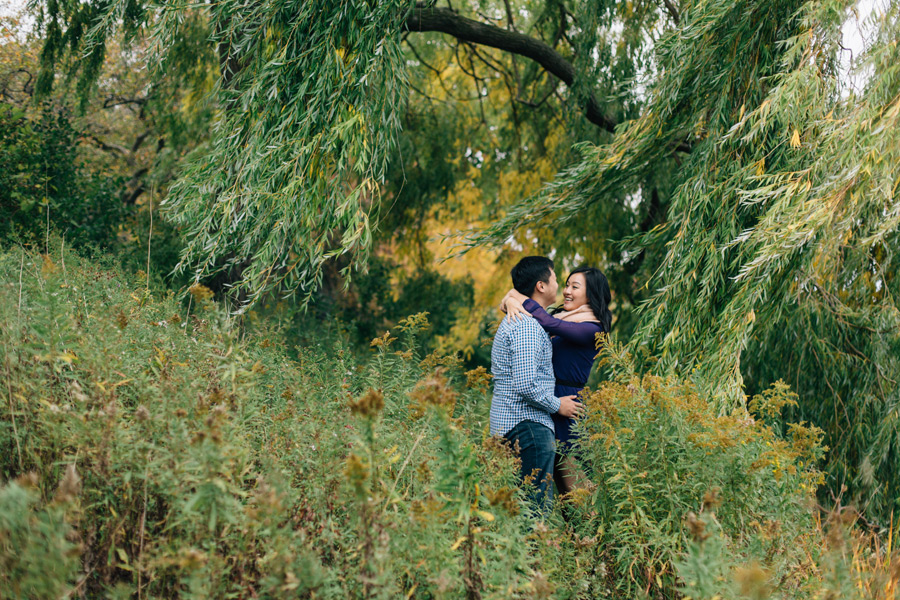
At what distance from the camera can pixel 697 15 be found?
429 cm

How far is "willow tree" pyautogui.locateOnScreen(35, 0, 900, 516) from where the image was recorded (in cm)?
372

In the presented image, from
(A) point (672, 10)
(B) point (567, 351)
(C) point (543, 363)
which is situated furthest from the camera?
(A) point (672, 10)

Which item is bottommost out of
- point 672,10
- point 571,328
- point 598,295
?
point 571,328

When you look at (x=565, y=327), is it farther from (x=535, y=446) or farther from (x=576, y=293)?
(x=535, y=446)

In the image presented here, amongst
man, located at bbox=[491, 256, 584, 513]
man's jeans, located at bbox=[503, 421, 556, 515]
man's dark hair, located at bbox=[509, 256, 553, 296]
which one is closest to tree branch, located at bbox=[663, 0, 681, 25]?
man's dark hair, located at bbox=[509, 256, 553, 296]

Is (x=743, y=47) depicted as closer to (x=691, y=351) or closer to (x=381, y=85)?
(x=691, y=351)

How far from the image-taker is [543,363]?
3.53 metres

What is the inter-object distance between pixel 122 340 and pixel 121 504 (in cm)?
80

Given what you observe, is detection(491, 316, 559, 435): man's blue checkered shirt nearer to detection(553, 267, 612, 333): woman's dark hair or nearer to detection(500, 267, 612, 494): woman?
detection(500, 267, 612, 494): woman

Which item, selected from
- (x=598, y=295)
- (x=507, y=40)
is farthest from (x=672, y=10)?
(x=598, y=295)

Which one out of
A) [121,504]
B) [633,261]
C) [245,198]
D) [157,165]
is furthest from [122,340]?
[157,165]

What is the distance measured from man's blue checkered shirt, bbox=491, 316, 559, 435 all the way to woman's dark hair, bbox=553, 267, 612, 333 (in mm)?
406

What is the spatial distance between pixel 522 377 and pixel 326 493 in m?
1.32

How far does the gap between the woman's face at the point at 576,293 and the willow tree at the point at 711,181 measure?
0.49m
